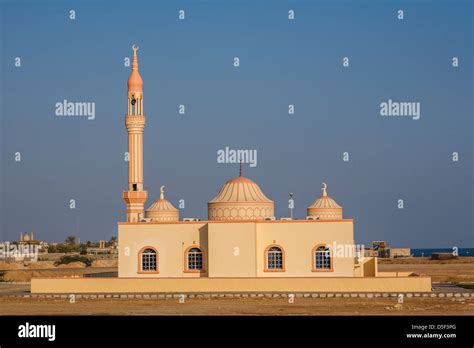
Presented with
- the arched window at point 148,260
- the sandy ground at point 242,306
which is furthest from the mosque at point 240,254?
the sandy ground at point 242,306

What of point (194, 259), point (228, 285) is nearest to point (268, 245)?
point (228, 285)

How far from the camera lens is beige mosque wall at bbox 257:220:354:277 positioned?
160ft

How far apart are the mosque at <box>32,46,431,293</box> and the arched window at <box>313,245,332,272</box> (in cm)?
5

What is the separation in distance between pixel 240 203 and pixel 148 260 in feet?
18.8

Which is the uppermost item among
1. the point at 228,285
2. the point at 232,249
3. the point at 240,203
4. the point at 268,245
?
the point at 240,203

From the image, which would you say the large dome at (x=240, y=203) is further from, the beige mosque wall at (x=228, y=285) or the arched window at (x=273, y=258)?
the beige mosque wall at (x=228, y=285)

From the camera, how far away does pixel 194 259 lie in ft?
165

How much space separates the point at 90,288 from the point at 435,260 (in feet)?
219

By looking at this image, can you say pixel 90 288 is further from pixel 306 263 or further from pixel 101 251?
pixel 101 251

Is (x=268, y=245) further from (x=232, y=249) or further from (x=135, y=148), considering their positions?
(x=135, y=148)

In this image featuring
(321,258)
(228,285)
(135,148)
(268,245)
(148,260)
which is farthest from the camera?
(135,148)

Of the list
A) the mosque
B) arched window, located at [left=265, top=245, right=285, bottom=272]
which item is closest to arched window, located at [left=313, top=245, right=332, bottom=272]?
the mosque

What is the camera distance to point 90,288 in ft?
162
